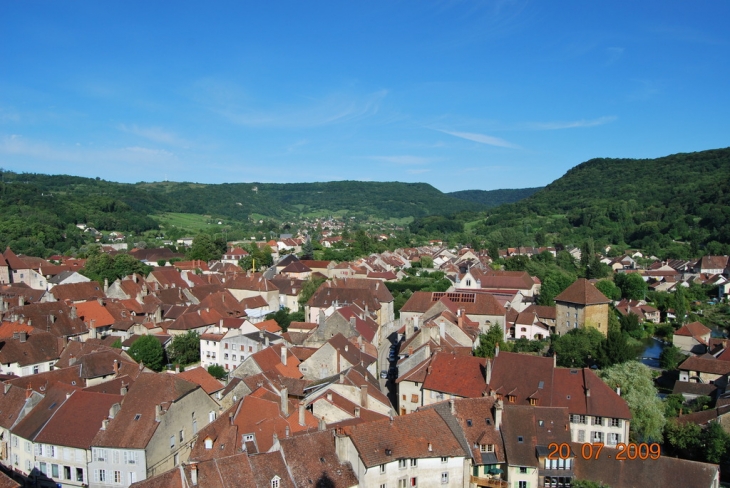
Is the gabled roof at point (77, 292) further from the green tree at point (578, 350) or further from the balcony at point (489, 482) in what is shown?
the balcony at point (489, 482)

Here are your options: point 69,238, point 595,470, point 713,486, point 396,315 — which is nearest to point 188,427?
point 595,470

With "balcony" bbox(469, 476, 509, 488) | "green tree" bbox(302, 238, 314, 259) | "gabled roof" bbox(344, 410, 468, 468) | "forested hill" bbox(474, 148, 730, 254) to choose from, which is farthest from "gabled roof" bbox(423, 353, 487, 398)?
"forested hill" bbox(474, 148, 730, 254)

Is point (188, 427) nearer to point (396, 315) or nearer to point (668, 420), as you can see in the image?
point (668, 420)

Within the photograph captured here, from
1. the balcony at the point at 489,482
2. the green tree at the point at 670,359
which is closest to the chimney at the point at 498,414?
the balcony at the point at 489,482

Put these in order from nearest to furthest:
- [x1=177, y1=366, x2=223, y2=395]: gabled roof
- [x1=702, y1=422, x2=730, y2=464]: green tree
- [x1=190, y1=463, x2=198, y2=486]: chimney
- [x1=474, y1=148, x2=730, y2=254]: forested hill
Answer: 1. [x1=190, y1=463, x2=198, y2=486]: chimney
2. [x1=702, y1=422, x2=730, y2=464]: green tree
3. [x1=177, y1=366, x2=223, y2=395]: gabled roof
4. [x1=474, y1=148, x2=730, y2=254]: forested hill

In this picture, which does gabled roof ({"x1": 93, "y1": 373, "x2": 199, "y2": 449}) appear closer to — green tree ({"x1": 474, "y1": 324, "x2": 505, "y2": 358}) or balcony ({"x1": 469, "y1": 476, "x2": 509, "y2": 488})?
balcony ({"x1": 469, "y1": 476, "x2": 509, "y2": 488})

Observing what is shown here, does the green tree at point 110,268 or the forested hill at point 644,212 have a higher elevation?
the forested hill at point 644,212
